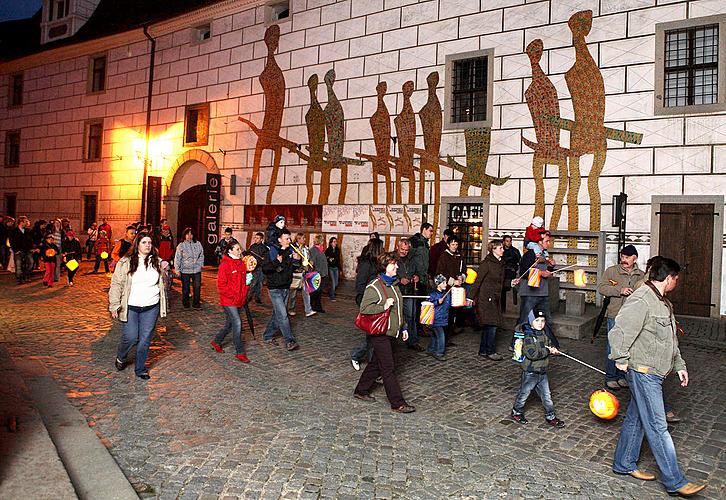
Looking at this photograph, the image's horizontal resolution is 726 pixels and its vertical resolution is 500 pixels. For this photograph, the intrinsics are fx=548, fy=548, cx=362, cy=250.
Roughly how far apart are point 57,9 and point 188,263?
23.0 metres

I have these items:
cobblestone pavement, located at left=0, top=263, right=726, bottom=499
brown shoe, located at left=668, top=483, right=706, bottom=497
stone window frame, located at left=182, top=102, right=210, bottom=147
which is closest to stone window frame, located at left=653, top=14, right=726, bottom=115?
cobblestone pavement, located at left=0, top=263, right=726, bottom=499

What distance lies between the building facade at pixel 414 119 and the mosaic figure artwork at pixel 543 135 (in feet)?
0.12

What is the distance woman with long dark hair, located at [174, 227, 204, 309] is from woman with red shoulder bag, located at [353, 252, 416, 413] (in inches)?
268

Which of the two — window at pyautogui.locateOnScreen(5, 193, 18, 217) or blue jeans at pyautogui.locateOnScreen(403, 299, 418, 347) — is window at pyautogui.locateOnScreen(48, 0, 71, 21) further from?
blue jeans at pyautogui.locateOnScreen(403, 299, 418, 347)

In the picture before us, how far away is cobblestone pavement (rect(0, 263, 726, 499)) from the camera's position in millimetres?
4430

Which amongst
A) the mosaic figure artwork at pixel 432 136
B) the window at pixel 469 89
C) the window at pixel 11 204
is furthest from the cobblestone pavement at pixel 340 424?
the window at pixel 11 204

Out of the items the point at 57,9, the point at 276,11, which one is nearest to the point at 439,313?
the point at 276,11

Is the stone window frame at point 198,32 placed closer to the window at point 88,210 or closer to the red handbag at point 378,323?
the window at point 88,210

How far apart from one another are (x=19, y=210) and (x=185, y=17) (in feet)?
46.2

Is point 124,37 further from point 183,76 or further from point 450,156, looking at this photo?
point 450,156

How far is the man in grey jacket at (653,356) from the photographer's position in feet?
14.4

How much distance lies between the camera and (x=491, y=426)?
5789mm

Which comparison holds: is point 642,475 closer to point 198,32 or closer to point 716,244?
point 716,244

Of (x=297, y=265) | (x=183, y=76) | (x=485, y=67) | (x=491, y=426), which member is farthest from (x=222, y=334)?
(x=183, y=76)
